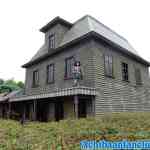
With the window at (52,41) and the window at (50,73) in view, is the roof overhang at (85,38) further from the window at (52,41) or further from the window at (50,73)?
the window at (52,41)

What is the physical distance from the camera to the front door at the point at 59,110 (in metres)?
13.3

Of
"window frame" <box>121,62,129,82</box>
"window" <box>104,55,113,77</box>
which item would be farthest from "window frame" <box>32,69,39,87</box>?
"window frame" <box>121,62,129,82</box>

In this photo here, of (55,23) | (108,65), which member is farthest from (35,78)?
(108,65)

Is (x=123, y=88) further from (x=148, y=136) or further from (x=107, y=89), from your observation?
(x=148, y=136)

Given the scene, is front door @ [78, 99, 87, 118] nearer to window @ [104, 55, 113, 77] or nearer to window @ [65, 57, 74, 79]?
window @ [65, 57, 74, 79]

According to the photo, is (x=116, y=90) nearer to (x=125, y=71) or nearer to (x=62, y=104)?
(x=125, y=71)

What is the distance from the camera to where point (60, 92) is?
398 inches

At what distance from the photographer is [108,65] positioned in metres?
12.0

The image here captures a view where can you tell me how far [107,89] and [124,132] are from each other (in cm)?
→ 568

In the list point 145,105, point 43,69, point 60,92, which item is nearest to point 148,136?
point 60,92

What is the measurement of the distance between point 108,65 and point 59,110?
514 cm

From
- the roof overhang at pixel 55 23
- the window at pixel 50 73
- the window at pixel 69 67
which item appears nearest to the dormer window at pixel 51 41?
the roof overhang at pixel 55 23

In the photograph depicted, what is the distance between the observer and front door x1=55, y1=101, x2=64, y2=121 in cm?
1327

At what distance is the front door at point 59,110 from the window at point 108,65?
4249 millimetres
